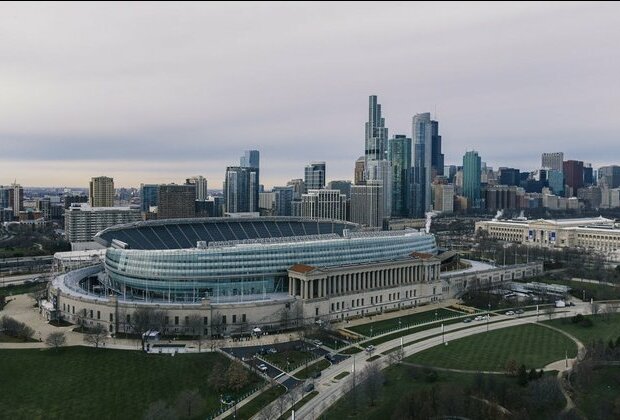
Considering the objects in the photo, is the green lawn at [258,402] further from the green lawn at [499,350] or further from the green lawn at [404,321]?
the green lawn at [404,321]

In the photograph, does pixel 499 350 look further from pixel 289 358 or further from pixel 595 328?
pixel 289 358

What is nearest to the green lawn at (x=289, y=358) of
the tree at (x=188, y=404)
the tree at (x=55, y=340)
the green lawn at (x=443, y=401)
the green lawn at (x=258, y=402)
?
the green lawn at (x=258, y=402)

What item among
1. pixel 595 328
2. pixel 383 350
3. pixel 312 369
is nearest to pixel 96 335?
pixel 312 369

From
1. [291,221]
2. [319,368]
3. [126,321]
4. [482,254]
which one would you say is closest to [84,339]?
[126,321]

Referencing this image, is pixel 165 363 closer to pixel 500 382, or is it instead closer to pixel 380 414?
pixel 380 414

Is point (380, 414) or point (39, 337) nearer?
point (380, 414)

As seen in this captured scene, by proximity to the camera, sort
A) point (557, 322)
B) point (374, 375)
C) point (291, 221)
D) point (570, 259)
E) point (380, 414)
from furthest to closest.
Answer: point (570, 259), point (291, 221), point (557, 322), point (374, 375), point (380, 414)

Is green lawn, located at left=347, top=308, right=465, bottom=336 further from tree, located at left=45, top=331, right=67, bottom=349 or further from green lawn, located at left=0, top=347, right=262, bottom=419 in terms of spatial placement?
tree, located at left=45, top=331, right=67, bottom=349
